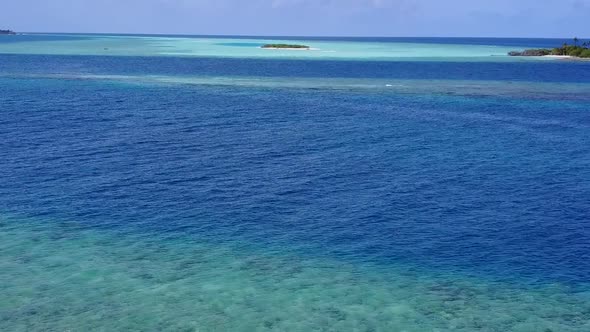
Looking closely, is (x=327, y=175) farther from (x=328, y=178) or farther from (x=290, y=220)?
(x=290, y=220)

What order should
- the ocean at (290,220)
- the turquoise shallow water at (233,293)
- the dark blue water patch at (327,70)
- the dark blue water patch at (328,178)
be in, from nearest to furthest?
the turquoise shallow water at (233,293) < the ocean at (290,220) < the dark blue water patch at (328,178) < the dark blue water patch at (327,70)

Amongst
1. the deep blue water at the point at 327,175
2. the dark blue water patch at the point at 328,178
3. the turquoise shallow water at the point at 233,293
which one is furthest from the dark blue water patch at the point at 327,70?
the turquoise shallow water at the point at 233,293

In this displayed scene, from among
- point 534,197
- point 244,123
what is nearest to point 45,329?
point 534,197

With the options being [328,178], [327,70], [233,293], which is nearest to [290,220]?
[328,178]

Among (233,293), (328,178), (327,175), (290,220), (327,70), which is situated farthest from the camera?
(327,70)

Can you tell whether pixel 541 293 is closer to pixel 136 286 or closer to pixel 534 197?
pixel 534 197

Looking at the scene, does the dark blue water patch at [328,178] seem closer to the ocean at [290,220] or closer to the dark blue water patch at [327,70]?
the ocean at [290,220]
